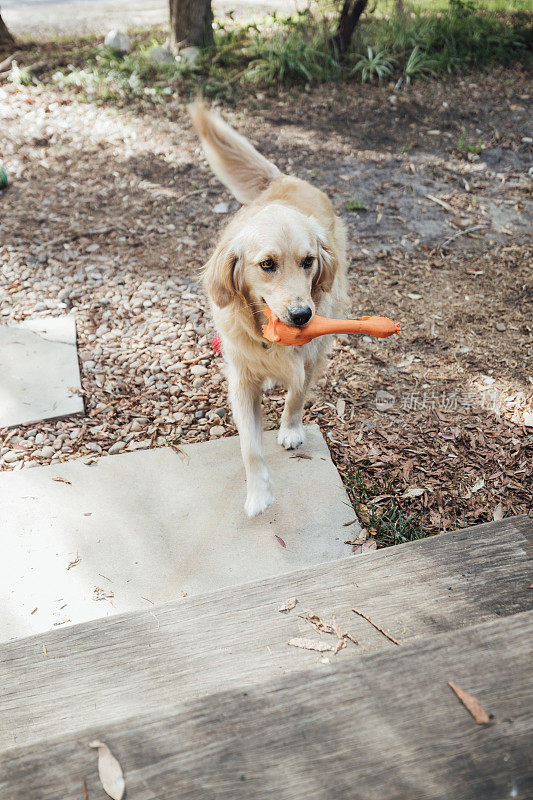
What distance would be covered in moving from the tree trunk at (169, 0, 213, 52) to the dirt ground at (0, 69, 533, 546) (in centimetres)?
133

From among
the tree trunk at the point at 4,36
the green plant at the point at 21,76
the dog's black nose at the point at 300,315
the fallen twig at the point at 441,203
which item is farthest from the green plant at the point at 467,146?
the tree trunk at the point at 4,36

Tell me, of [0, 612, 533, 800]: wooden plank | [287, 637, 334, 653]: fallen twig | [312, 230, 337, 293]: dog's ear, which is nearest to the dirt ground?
[312, 230, 337, 293]: dog's ear

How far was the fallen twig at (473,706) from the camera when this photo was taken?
3.06ft

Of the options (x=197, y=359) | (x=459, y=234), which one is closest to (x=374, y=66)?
(x=459, y=234)

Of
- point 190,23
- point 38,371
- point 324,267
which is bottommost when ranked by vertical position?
point 38,371

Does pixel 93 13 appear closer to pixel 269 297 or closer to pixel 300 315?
pixel 269 297

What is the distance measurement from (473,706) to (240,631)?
0.72m

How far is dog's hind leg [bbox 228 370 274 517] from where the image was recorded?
2523mm

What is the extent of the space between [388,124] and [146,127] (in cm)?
249

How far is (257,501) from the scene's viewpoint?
251cm

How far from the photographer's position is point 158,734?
960 millimetres

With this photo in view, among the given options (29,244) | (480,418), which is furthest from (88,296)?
(480,418)

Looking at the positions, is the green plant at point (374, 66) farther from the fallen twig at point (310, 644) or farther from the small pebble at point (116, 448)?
the fallen twig at point (310, 644)

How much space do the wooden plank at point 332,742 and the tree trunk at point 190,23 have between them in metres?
7.68
